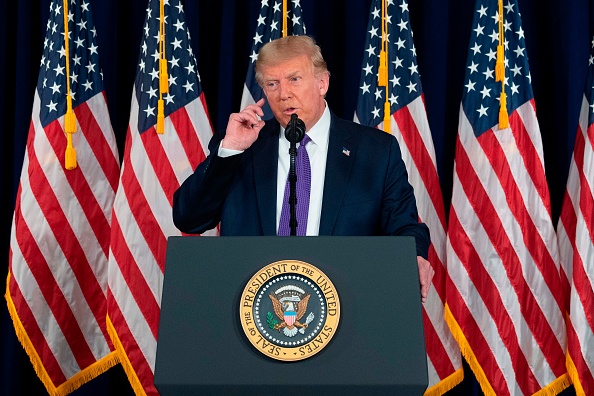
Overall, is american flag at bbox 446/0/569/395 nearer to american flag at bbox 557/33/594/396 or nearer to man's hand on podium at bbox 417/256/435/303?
american flag at bbox 557/33/594/396

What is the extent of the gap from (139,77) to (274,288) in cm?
290

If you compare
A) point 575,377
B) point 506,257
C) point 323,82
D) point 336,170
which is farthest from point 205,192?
point 575,377

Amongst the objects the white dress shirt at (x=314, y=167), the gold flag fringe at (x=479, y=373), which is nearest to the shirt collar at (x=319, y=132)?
the white dress shirt at (x=314, y=167)

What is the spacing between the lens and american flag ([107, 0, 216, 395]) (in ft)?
14.1

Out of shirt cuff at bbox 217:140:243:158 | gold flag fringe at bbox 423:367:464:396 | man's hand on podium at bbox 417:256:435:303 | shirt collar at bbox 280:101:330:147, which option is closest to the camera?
man's hand on podium at bbox 417:256:435:303

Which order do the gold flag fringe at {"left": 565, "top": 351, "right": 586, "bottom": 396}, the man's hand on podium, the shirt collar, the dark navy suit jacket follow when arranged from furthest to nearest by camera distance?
the gold flag fringe at {"left": 565, "top": 351, "right": 586, "bottom": 396} < the shirt collar < the dark navy suit jacket < the man's hand on podium

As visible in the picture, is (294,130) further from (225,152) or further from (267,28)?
(267,28)

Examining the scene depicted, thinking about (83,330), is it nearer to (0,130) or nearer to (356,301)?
(0,130)

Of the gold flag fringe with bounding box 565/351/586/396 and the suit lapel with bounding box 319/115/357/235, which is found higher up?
the suit lapel with bounding box 319/115/357/235

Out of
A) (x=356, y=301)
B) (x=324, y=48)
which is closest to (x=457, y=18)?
(x=324, y=48)

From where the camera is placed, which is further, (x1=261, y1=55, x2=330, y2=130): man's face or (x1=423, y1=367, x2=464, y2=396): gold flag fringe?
(x1=423, y1=367, x2=464, y2=396): gold flag fringe

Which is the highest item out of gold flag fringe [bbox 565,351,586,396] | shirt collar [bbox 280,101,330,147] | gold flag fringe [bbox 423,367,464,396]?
shirt collar [bbox 280,101,330,147]

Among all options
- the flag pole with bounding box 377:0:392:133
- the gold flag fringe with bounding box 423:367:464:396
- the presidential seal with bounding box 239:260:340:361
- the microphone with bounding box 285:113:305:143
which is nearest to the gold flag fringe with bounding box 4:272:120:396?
the gold flag fringe with bounding box 423:367:464:396

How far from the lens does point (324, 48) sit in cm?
497
